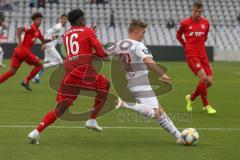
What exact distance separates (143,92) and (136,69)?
377 mm

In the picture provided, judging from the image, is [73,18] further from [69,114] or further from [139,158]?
[69,114]

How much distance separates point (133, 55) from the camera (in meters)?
9.73

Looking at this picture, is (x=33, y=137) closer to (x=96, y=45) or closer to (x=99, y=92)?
(x=99, y=92)

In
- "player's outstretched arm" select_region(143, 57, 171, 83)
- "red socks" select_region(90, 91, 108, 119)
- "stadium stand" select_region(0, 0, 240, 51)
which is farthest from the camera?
"stadium stand" select_region(0, 0, 240, 51)

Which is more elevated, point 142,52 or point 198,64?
point 142,52

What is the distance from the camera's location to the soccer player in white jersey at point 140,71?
31.5 feet

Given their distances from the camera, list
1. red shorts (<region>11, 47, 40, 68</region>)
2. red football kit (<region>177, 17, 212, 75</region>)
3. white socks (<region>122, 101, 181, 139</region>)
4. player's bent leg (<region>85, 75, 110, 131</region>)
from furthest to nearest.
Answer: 1. red shorts (<region>11, 47, 40, 68</region>)
2. red football kit (<region>177, 17, 212, 75</region>)
3. player's bent leg (<region>85, 75, 110, 131</region>)
4. white socks (<region>122, 101, 181, 139</region>)

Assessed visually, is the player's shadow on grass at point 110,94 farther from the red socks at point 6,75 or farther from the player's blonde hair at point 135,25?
the red socks at point 6,75

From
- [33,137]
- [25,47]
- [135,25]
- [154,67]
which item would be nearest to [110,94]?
[135,25]

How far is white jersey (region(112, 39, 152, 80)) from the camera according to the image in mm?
9587

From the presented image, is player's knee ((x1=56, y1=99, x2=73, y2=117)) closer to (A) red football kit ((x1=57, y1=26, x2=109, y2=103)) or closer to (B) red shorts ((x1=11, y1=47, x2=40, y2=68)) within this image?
(A) red football kit ((x1=57, y1=26, x2=109, y2=103))

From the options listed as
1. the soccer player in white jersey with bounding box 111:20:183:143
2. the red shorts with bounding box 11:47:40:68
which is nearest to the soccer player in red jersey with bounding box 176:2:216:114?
→ the soccer player in white jersey with bounding box 111:20:183:143

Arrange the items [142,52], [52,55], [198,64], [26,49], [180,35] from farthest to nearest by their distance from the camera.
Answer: [52,55], [26,49], [180,35], [198,64], [142,52]

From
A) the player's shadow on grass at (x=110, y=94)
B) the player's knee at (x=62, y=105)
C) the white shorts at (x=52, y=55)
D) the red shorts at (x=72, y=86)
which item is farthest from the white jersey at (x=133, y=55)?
the white shorts at (x=52, y=55)
